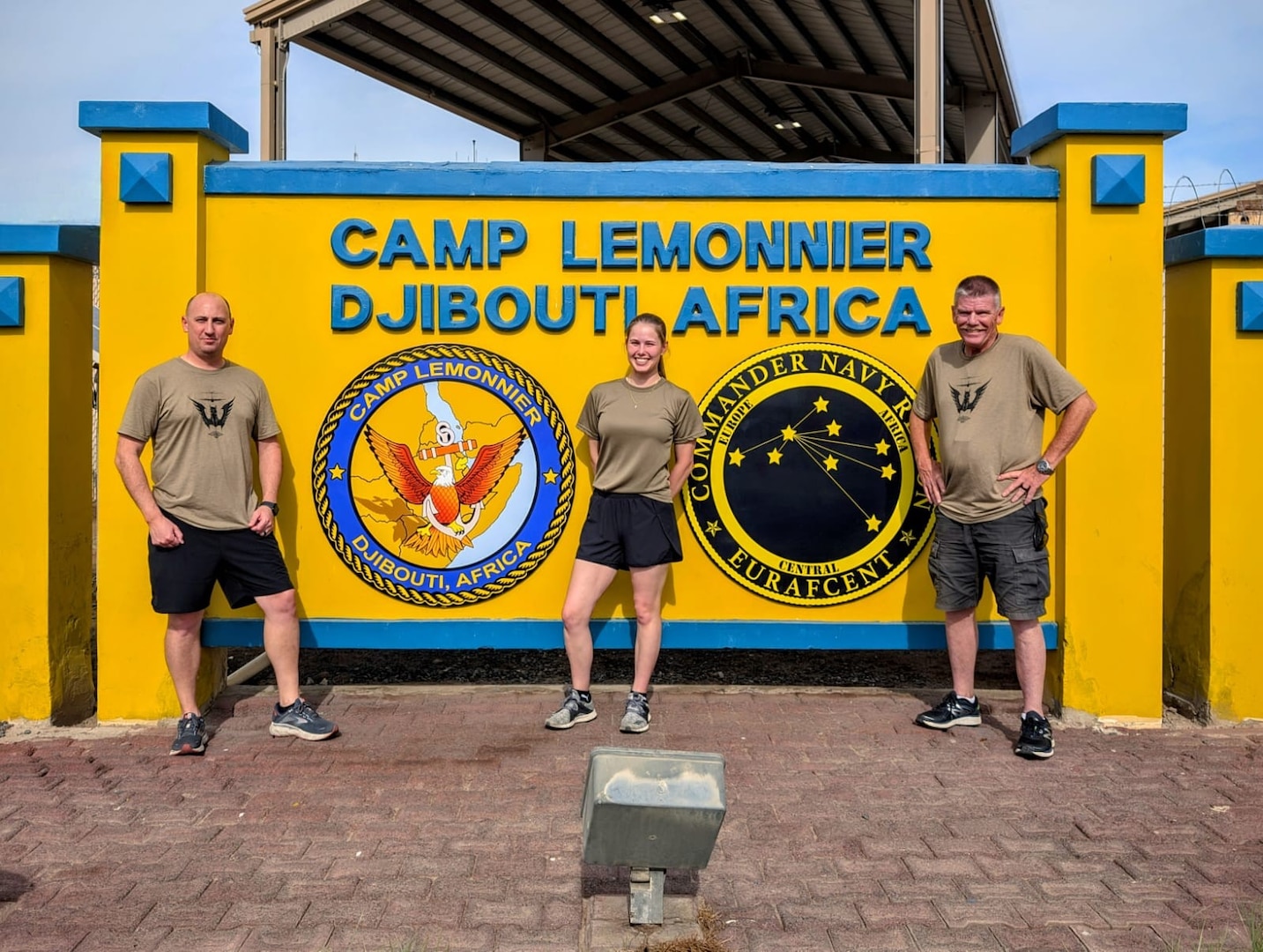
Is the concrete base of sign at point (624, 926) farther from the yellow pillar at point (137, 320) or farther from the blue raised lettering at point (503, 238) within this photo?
the blue raised lettering at point (503, 238)

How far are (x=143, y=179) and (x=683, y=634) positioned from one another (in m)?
3.23

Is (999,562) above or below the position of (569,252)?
below

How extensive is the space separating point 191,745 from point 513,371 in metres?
2.17

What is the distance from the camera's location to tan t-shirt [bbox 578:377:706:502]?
502cm

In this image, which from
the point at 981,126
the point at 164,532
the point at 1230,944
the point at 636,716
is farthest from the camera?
the point at 981,126

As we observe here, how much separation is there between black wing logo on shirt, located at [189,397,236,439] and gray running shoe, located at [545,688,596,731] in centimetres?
187

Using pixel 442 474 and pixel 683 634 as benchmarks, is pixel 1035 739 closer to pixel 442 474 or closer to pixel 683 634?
pixel 683 634

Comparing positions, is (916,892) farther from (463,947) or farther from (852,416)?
(852,416)

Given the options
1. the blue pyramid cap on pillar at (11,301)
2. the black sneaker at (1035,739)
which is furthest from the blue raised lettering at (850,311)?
the blue pyramid cap on pillar at (11,301)

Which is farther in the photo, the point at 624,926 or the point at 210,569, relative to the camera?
the point at 210,569

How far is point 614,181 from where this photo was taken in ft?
17.9

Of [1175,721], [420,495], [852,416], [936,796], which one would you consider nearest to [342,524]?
[420,495]

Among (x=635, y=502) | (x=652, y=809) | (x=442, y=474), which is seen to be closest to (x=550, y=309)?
(x=442, y=474)

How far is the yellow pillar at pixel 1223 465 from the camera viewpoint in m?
5.29
